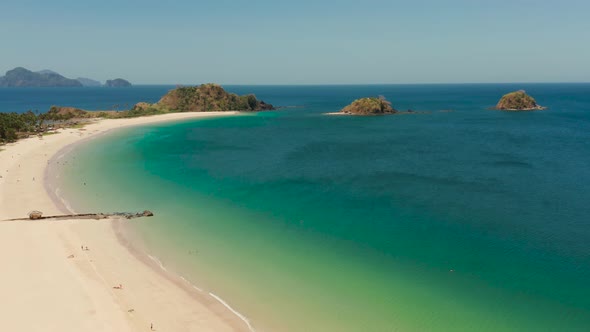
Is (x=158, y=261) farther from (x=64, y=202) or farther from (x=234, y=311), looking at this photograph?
(x=64, y=202)

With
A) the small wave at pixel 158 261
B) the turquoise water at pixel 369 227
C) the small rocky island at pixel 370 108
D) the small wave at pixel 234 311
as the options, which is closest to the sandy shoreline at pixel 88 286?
the small wave at pixel 234 311

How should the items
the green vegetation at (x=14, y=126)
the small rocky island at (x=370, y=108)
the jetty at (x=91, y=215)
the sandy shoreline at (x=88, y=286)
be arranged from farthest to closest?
the small rocky island at (x=370, y=108) < the green vegetation at (x=14, y=126) < the jetty at (x=91, y=215) < the sandy shoreline at (x=88, y=286)

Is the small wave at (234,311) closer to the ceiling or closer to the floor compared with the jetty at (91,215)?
closer to the floor

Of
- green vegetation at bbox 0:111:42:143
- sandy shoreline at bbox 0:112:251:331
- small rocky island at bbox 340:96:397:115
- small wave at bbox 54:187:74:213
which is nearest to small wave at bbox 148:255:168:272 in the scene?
sandy shoreline at bbox 0:112:251:331

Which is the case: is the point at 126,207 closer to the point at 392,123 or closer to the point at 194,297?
the point at 194,297

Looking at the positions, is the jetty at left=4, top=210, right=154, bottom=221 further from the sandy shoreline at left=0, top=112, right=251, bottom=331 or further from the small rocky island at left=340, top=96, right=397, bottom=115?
the small rocky island at left=340, top=96, right=397, bottom=115

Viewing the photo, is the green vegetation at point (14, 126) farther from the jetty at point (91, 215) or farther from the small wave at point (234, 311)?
the small wave at point (234, 311)
